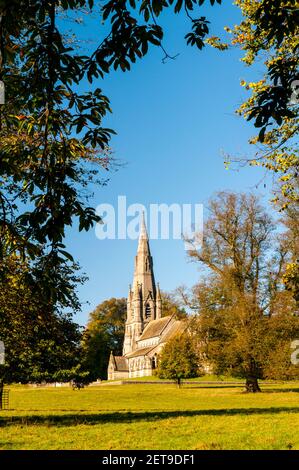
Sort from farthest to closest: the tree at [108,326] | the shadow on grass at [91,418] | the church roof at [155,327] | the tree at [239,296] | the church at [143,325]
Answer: the tree at [108,326] < the church roof at [155,327] < the church at [143,325] < the tree at [239,296] < the shadow on grass at [91,418]

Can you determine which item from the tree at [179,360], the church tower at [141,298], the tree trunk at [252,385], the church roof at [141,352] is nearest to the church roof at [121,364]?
the church roof at [141,352]

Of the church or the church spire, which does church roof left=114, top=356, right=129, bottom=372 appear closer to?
the church

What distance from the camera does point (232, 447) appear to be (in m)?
10.6

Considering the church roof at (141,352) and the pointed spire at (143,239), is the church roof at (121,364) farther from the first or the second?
the pointed spire at (143,239)

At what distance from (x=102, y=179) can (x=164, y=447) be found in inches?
324

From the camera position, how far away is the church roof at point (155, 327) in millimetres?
111475

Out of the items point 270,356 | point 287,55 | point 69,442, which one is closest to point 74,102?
point 69,442

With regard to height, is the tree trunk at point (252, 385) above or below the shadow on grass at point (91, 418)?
below

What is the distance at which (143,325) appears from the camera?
5030 inches

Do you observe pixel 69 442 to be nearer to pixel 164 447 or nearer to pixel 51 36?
pixel 164 447

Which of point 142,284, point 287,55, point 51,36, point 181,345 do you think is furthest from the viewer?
point 142,284

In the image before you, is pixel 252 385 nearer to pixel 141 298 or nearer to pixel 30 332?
pixel 30 332

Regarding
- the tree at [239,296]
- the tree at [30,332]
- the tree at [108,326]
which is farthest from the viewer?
the tree at [108,326]

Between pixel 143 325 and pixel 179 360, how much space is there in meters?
74.8
